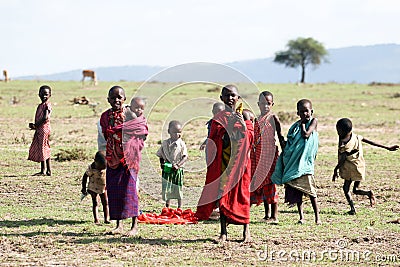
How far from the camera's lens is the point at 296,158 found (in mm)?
8508

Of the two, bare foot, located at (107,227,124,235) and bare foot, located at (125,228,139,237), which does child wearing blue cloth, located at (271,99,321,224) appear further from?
bare foot, located at (107,227,124,235)

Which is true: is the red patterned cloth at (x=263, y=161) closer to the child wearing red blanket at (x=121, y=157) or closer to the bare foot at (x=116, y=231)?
the child wearing red blanket at (x=121, y=157)

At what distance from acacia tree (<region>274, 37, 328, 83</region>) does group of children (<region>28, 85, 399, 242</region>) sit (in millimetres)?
70997

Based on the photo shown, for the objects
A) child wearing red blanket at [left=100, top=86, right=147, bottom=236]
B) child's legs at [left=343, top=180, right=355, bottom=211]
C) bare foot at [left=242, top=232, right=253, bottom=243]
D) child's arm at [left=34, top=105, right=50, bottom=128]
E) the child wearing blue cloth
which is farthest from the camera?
child's arm at [left=34, top=105, right=50, bottom=128]

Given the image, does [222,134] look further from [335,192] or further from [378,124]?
[378,124]

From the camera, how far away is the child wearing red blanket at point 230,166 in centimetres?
736

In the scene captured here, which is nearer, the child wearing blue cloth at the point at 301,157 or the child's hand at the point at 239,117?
the child's hand at the point at 239,117

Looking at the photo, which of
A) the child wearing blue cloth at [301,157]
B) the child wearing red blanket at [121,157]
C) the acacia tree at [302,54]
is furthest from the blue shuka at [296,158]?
the acacia tree at [302,54]

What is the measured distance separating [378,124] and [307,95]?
43.9 ft

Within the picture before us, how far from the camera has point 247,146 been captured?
7430mm

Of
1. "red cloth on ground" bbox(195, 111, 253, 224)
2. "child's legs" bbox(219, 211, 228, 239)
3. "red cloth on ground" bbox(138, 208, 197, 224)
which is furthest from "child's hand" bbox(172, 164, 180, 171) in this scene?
"child's legs" bbox(219, 211, 228, 239)

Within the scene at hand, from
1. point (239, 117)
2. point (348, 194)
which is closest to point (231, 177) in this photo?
point (239, 117)

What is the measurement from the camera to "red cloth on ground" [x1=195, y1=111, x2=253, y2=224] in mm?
7375

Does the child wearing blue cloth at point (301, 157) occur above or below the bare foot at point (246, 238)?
above
